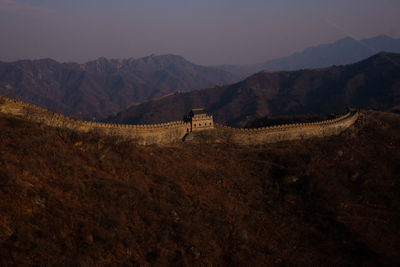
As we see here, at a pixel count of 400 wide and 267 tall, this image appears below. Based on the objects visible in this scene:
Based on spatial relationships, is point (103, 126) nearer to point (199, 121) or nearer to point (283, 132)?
point (199, 121)

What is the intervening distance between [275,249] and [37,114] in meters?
29.6

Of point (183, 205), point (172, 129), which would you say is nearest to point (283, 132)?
point (172, 129)

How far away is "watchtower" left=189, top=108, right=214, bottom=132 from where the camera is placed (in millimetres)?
48094

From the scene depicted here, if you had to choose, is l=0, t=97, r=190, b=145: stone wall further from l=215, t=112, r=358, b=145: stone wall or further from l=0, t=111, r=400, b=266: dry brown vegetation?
l=215, t=112, r=358, b=145: stone wall

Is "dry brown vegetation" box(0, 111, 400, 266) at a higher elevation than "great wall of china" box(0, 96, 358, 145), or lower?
lower

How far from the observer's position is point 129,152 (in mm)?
33281

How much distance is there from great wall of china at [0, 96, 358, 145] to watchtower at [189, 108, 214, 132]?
0.21 meters

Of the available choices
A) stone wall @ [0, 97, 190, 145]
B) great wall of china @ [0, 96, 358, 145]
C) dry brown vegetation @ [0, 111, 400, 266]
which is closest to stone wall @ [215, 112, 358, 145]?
great wall of china @ [0, 96, 358, 145]

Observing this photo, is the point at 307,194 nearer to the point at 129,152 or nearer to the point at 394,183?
the point at 394,183

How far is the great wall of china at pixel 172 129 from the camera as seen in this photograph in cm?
3522

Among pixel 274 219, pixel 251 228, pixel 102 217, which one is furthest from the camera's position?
pixel 274 219

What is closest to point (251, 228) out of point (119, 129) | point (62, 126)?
point (119, 129)

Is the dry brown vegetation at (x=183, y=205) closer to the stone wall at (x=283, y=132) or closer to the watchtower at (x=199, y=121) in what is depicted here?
the watchtower at (x=199, y=121)

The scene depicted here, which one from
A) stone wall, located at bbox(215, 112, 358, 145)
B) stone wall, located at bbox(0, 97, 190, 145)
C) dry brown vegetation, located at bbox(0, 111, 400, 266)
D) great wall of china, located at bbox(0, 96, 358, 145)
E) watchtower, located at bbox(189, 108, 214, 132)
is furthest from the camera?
stone wall, located at bbox(215, 112, 358, 145)
